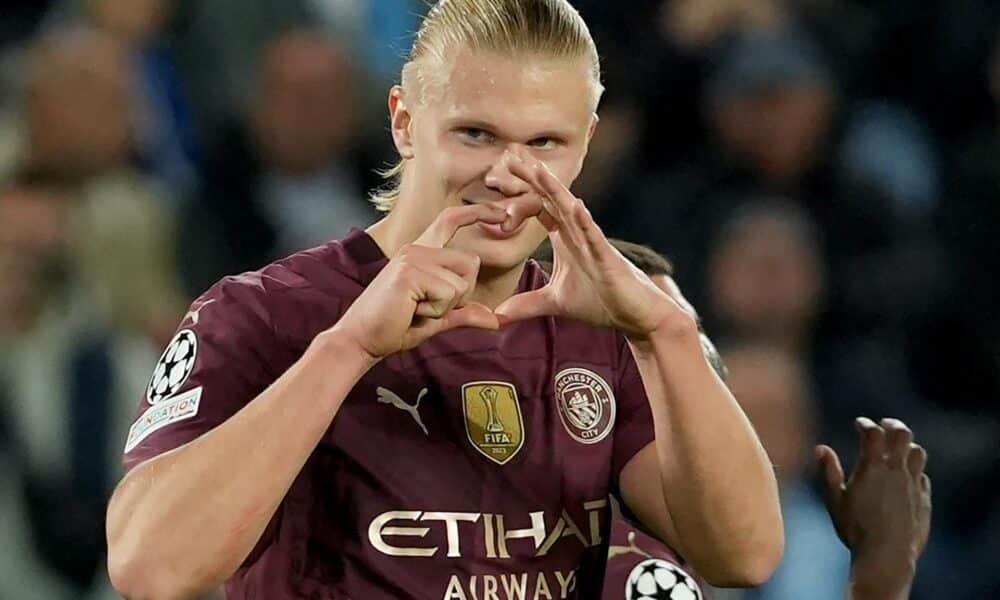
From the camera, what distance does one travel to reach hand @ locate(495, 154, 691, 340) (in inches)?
105

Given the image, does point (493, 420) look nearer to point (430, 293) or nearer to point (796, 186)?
point (430, 293)

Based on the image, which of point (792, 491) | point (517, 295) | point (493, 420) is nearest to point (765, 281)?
point (792, 491)

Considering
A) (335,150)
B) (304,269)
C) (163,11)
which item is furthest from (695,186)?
(304,269)

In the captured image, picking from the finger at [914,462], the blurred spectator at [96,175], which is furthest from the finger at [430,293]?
the blurred spectator at [96,175]

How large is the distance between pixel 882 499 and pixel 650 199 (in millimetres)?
2742

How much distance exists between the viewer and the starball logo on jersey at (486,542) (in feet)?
9.31

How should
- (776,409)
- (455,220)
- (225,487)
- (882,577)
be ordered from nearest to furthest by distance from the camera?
(225,487), (455,220), (882,577), (776,409)

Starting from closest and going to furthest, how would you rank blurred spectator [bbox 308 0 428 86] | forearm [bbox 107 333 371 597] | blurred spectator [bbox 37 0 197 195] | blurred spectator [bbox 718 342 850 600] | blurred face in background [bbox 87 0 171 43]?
1. forearm [bbox 107 333 371 597]
2. blurred spectator [bbox 718 342 850 600]
3. blurred spectator [bbox 37 0 197 195]
4. blurred face in background [bbox 87 0 171 43]
5. blurred spectator [bbox 308 0 428 86]

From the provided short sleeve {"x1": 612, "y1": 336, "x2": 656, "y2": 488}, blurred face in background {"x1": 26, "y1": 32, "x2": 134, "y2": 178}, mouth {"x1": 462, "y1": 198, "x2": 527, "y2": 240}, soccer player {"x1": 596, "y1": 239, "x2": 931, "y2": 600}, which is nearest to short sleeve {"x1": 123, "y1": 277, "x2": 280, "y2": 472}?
mouth {"x1": 462, "y1": 198, "x2": 527, "y2": 240}

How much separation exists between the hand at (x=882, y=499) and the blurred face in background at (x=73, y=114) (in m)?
2.86

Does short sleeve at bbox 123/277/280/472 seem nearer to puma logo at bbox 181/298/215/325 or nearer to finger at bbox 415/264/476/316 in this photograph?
puma logo at bbox 181/298/215/325

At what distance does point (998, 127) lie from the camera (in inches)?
253

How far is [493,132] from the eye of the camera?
2.80 metres

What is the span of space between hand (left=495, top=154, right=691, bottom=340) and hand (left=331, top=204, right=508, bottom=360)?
0.39 ft
